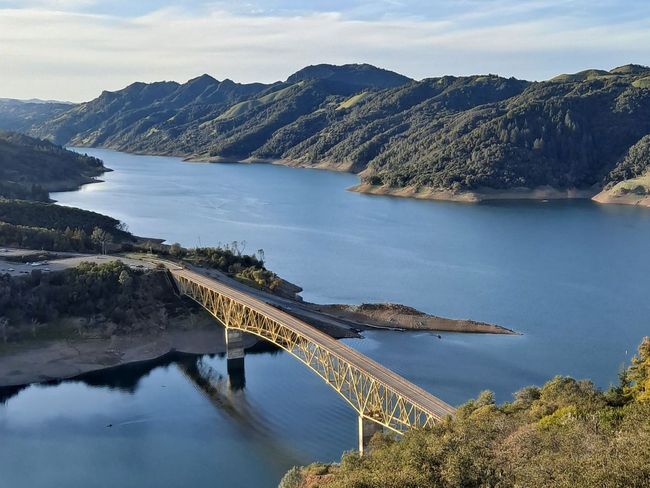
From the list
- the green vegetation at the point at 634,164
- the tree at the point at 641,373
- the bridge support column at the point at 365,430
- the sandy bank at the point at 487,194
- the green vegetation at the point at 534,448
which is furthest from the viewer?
the green vegetation at the point at 634,164

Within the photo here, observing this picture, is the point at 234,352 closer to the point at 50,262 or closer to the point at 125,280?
the point at 125,280

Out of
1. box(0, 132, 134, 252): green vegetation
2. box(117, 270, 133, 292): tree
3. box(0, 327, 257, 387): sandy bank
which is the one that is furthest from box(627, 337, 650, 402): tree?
box(0, 132, 134, 252): green vegetation

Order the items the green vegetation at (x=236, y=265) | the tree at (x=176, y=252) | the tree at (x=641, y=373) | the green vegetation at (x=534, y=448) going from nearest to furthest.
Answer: the green vegetation at (x=534, y=448), the tree at (x=641, y=373), the green vegetation at (x=236, y=265), the tree at (x=176, y=252)

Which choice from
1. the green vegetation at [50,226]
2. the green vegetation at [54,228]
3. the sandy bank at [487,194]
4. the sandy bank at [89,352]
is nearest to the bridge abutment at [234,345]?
the sandy bank at [89,352]

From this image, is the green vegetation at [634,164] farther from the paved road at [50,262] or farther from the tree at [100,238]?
the paved road at [50,262]

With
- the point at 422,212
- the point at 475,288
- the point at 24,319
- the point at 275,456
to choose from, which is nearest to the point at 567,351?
the point at 475,288
